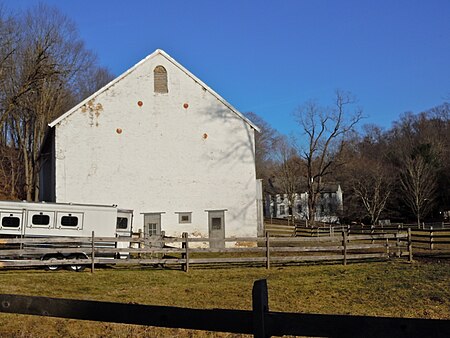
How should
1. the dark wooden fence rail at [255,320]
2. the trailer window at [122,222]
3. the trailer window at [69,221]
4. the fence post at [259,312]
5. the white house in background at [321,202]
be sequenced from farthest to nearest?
the white house in background at [321,202]
the trailer window at [122,222]
the trailer window at [69,221]
the fence post at [259,312]
the dark wooden fence rail at [255,320]

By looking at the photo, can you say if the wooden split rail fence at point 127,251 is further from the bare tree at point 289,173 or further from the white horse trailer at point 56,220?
the bare tree at point 289,173

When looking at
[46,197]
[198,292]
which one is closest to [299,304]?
[198,292]

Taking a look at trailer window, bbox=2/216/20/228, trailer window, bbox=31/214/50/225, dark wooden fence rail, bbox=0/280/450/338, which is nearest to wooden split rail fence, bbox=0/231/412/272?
trailer window, bbox=2/216/20/228

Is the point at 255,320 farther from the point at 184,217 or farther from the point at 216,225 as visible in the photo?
the point at 216,225

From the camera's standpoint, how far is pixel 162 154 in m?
29.5

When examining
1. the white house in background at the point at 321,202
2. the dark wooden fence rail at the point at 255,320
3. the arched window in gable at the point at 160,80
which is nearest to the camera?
the dark wooden fence rail at the point at 255,320

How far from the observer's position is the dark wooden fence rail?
10.1 feet

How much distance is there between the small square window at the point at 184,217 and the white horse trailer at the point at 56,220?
24.9 feet

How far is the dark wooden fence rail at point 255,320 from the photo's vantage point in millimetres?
3070

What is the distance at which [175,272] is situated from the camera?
1825cm

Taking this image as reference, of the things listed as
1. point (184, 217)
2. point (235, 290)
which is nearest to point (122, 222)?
point (184, 217)

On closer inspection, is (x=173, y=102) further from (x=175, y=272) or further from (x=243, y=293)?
(x=243, y=293)

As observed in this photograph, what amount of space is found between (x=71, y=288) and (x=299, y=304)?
641cm

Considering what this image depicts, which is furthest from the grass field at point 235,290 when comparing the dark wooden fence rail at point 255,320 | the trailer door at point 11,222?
the dark wooden fence rail at point 255,320
